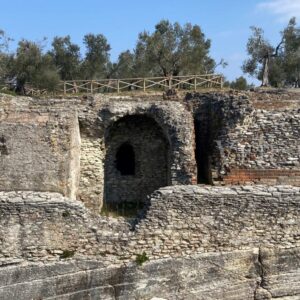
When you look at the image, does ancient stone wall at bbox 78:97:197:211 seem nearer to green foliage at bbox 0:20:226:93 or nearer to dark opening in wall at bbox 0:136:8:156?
dark opening in wall at bbox 0:136:8:156

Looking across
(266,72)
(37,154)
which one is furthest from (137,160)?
(266,72)

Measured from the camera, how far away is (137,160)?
1578 cm

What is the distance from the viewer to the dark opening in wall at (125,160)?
1612 centimetres

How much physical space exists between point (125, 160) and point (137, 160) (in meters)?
0.74

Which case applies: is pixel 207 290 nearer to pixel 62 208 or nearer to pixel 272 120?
pixel 62 208

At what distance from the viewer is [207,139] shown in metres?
14.9

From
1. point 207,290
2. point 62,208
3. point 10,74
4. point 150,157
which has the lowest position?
point 207,290

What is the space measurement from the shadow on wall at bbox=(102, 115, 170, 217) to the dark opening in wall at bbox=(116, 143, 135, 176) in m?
0.28

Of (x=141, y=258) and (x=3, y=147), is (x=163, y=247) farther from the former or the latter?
(x=3, y=147)

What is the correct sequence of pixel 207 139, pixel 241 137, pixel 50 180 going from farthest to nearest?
pixel 207 139 < pixel 241 137 < pixel 50 180

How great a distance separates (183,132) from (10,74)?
22561mm

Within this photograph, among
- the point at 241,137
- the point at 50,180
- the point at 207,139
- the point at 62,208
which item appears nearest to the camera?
the point at 62,208

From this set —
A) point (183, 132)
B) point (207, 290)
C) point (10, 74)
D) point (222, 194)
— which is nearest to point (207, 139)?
point (183, 132)

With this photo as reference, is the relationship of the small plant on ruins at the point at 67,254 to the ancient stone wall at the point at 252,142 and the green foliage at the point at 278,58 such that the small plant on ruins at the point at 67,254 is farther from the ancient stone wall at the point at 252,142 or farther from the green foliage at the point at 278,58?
the green foliage at the point at 278,58
